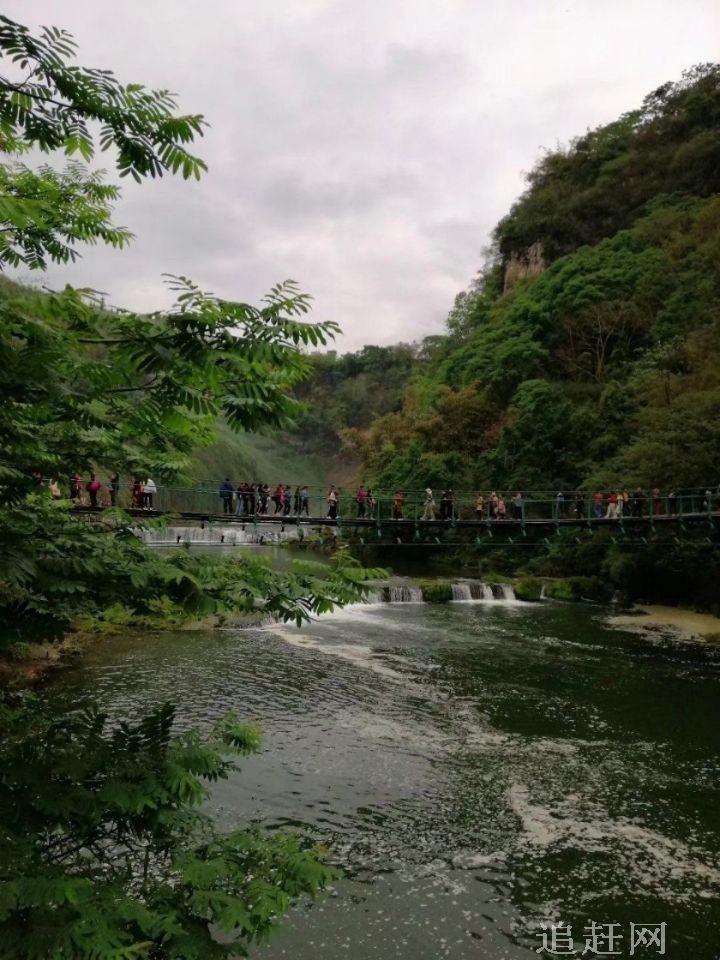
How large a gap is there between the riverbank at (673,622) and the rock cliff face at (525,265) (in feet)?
91.9

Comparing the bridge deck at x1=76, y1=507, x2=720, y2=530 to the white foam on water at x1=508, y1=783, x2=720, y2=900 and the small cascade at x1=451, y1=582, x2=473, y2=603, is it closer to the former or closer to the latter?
the small cascade at x1=451, y1=582, x2=473, y2=603

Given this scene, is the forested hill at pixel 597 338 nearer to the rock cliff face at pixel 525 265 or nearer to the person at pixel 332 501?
the rock cliff face at pixel 525 265

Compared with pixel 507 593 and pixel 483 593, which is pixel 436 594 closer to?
pixel 483 593

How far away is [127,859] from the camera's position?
3002 millimetres

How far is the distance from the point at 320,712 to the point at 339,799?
9.70 feet

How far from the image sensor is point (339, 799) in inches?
321

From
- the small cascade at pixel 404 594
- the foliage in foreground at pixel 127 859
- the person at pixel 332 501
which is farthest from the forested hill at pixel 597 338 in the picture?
the foliage in foreground at pixel 127 859

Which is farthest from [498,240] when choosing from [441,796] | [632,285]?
[441,796]

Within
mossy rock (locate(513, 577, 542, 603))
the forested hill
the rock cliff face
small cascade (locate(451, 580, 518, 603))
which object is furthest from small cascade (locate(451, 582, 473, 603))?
the rock cliff face

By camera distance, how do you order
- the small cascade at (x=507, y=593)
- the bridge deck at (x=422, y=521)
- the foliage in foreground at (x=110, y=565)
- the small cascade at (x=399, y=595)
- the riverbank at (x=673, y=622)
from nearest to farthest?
1. the foliage in foreground at (x=110, y=565)
2. the bridge deck at (x=422, y=521)
3. the riverbank at (x=673, y=622)
4. the small cascade at (x=399, y=595)
5. the small cascade at (x=507, y=593)

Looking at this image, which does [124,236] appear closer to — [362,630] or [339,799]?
[339,799]

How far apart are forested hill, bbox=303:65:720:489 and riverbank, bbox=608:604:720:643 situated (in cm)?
384

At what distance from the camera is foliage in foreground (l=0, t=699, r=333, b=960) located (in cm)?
250

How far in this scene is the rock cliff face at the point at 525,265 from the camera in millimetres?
43250
